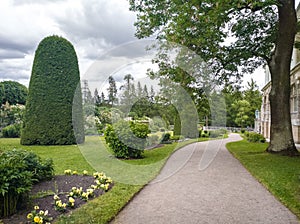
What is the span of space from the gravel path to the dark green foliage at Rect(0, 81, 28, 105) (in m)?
31.1

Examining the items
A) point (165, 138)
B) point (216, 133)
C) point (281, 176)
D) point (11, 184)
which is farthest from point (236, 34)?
point (216, 133)

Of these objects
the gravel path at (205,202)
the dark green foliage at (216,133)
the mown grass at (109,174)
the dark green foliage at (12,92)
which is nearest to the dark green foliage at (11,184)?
the mown grass at (109,174)

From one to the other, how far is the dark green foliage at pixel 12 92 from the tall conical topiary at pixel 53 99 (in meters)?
21.3

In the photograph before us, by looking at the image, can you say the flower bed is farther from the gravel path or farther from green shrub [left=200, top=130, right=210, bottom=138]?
green shrub [left=200, top=130, right=210, bottom=138]

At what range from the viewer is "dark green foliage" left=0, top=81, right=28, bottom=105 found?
31.7 metres

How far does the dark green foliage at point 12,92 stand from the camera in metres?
31.7

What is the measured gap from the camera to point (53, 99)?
1275 centimetres

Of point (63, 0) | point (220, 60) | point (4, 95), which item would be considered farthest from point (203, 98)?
point (4, 95)

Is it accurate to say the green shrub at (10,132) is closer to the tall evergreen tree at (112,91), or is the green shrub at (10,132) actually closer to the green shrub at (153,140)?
the green shrub at (153,140)

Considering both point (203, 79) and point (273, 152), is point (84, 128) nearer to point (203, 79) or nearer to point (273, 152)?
point (203, 79)

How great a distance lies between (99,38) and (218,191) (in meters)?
4.68

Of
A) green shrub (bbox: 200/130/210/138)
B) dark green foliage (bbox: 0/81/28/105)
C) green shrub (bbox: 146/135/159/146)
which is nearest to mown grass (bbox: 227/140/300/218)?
green shrub (bbox: 146/135/159/146)

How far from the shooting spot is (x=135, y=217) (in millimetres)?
3547

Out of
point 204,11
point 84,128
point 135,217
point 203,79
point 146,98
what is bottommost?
point 135,217
